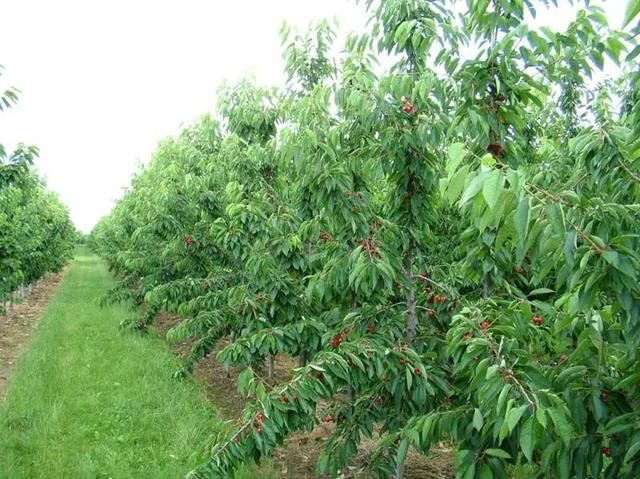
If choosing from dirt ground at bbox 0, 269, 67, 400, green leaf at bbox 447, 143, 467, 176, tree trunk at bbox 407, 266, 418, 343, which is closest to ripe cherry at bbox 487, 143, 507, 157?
tree trunk at bbox 407, 266, 418, 343

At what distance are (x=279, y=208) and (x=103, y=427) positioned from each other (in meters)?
3.73

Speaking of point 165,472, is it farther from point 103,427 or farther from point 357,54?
point 357,54

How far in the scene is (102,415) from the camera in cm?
679

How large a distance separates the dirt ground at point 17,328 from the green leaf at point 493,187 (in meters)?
8.73

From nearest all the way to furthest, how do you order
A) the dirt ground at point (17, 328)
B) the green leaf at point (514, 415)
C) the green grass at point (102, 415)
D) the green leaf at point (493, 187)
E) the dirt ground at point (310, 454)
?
the green leaf at point (493, 187)
the green leaf at point (514, 415)
the dirt ground at point (310, 454)
the green grass at point (102, 415)
the dirt ground at point (17, 328)

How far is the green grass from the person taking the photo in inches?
212

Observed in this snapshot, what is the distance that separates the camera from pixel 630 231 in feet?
5.93

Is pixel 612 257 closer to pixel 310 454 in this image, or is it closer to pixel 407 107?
pixel 407 107

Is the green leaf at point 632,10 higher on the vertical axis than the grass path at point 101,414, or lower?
higher

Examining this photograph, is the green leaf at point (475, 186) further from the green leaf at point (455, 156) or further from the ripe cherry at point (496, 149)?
the ripe cherry at point (496, 149)

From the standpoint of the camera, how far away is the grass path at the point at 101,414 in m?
5.40

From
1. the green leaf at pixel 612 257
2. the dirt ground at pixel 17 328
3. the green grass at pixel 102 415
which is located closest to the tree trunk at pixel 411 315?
the green grass at pixel 102 415

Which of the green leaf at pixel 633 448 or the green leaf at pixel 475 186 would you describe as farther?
the green leaf at pixel 633 448

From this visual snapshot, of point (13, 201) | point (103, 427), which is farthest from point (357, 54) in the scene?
point (13, 201)
